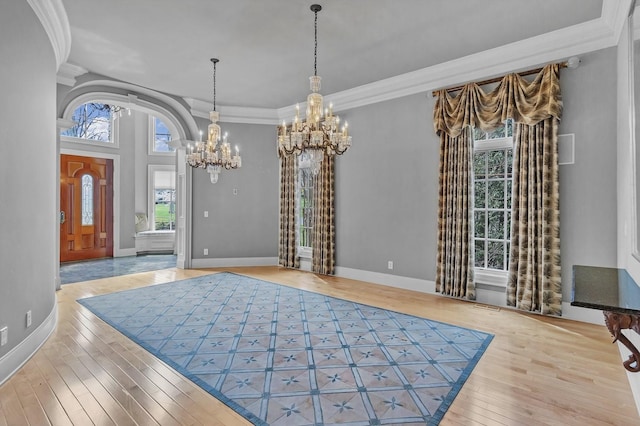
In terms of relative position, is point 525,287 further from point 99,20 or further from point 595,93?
point 99,20

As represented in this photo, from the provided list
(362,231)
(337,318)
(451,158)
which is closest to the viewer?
(337,318)

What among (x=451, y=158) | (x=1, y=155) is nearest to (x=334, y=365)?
(x=1, y=155)

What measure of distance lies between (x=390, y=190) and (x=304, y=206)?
2092 millimetres

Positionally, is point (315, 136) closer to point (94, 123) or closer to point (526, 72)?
point (526, 72)

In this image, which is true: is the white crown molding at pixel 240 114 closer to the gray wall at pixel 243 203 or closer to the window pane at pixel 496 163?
the gray wall at pixel 243 203

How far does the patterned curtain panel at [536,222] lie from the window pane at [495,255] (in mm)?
350

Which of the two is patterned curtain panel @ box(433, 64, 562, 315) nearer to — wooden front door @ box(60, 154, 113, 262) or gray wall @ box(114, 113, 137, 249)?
gray wall @ box(114, 113, 137, 249)

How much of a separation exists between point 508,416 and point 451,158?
331cm

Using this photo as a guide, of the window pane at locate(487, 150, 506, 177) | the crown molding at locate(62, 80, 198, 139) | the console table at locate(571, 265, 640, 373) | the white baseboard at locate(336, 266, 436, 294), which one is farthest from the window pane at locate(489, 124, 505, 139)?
the crown molding at locate(62, 80, 198, 139)

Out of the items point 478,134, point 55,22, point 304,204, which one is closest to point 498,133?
point 478,134

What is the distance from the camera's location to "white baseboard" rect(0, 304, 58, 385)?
2463 millimetres

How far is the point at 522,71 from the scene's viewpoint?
13.3 ft

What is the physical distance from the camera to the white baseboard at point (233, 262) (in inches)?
262

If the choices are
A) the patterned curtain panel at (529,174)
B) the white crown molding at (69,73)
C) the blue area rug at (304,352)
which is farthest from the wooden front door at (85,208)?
the patterned curtain panel at (529,174)
